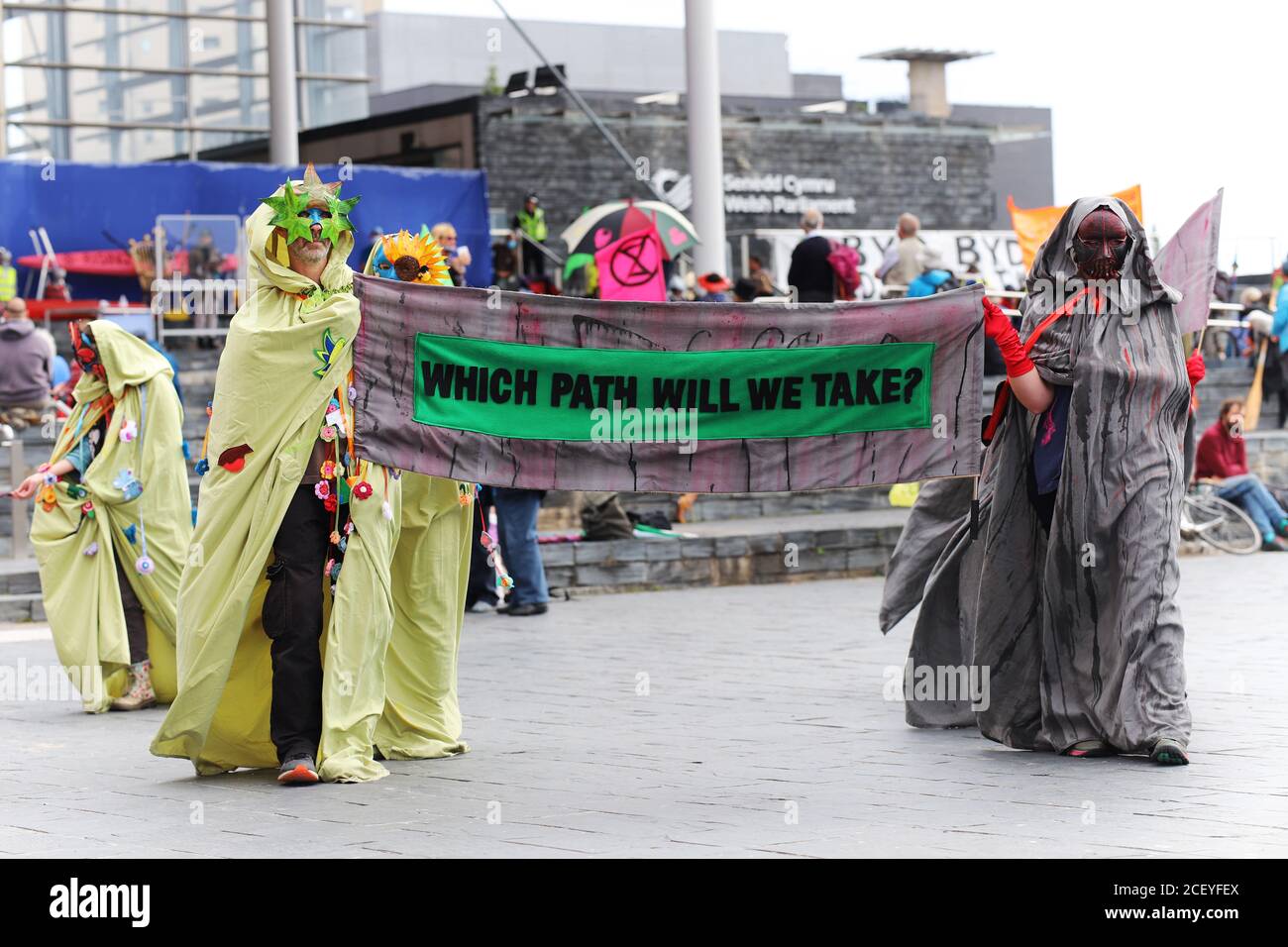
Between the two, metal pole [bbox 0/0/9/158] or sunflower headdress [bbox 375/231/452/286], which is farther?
metal pole [bbox 0/0/9/158]

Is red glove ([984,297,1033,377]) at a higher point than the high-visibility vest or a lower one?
lower

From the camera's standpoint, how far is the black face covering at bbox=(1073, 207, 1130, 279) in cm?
766

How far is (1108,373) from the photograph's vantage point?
7.63 metres

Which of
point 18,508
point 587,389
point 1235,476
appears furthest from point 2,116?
point 587,389

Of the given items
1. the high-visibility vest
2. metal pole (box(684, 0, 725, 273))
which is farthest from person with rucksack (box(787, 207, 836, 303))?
the high-visibility vest

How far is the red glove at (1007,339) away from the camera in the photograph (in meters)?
7.48

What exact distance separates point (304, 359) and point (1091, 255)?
2965mm

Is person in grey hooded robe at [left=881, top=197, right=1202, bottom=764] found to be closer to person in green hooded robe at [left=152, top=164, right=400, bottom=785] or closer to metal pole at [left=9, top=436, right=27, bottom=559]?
person in green hooded robe at [left=152, top=164, right=400, bottom=785]

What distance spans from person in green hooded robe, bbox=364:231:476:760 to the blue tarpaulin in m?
17.0

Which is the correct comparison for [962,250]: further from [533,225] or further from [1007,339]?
[1007,339]
